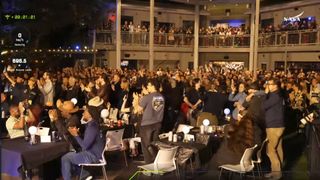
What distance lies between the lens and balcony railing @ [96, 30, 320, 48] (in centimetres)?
2959

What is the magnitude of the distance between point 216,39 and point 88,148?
29.7 metres

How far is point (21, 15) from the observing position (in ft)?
38.7

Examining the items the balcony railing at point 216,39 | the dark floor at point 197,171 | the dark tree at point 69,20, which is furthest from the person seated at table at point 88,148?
the dark tree at point 69,20

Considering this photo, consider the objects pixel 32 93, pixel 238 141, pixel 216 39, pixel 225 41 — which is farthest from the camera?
pixel 216 39

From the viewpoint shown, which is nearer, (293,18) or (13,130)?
(13,130)

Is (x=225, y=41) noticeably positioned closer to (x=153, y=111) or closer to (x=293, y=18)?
(x=293, y=18)

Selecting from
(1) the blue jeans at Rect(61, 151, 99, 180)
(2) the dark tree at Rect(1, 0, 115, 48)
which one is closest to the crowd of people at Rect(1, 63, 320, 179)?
(1) the blue jeans at Rect(61, 151, 99, 180)

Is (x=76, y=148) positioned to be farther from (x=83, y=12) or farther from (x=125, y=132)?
(x=83, y=12)

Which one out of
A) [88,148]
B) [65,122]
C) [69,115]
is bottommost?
[88,148]

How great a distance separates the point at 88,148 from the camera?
770cm

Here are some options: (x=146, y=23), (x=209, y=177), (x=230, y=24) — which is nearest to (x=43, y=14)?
(x=146, y=23)

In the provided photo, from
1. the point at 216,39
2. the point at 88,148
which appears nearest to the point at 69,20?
the point at 216,39

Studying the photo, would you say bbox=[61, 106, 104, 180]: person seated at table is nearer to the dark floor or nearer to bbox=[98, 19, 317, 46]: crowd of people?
the dark floor

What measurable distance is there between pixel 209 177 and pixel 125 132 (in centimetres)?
240
